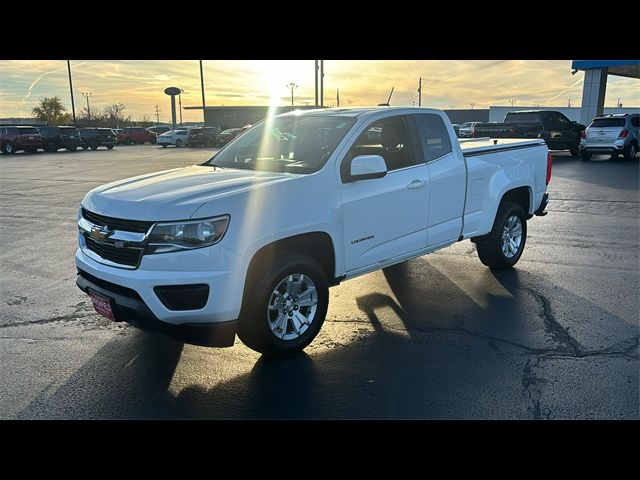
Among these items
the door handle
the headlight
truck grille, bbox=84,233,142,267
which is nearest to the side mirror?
the door handle

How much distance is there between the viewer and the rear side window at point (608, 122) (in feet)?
66.3

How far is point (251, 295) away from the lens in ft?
12.1

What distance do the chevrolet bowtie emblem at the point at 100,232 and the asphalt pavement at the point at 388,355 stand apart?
1.02 m

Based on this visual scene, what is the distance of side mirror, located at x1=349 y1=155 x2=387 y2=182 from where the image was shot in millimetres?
4152

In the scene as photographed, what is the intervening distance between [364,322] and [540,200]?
341 cm

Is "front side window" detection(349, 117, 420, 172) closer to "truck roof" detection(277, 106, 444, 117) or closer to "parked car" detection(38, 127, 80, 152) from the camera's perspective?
"truck roof" detection(277, 106, 444, 117)

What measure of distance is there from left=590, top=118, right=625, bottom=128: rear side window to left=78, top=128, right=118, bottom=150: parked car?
3297cm

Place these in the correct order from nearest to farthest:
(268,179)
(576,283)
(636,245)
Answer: (268,179) → (576,283) → (636,245)

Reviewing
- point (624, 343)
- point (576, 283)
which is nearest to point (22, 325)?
point (624, 343)

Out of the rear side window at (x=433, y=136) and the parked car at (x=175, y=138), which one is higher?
the rear side window at (x=433, y=136)

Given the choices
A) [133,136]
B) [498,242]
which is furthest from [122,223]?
[133,136]

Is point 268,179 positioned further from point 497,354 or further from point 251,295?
point 497,354

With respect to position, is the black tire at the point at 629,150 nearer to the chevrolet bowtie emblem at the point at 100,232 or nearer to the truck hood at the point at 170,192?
the truck hood at the point at 170,192

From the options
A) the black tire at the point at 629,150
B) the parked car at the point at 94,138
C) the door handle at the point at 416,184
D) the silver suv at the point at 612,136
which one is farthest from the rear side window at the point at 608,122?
the parked car at the point at 94,138
